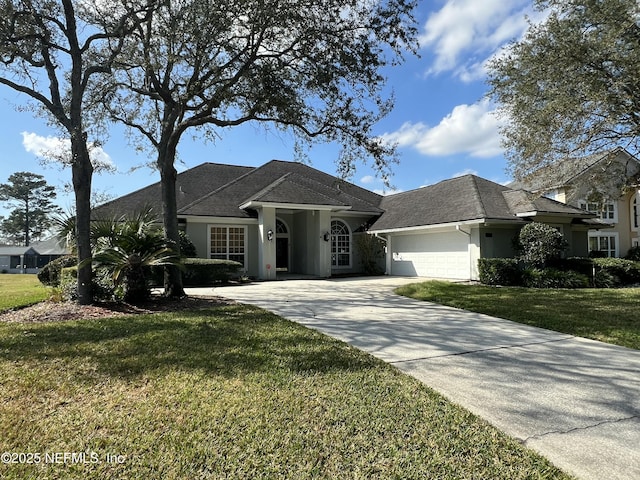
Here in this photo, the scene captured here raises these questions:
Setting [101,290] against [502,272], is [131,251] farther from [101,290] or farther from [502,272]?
[502,272]

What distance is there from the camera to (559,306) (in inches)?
378

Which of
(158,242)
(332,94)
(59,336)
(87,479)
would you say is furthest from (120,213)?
(87,479)

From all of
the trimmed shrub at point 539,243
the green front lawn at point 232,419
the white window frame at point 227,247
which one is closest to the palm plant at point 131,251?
the green front lawn at point 232,419

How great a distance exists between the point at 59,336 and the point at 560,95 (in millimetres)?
14502

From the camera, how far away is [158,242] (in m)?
9.95

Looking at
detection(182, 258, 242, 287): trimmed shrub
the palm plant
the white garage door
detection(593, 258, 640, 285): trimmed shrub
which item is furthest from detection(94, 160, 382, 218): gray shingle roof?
detection(593, 258, 640, 285): trimmed shrub

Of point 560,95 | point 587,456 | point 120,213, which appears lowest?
point 587,456

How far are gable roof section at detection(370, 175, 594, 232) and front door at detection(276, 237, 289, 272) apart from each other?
17.4 ft

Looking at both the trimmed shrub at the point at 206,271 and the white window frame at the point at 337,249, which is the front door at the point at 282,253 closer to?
the white window frame at the point at 337,249

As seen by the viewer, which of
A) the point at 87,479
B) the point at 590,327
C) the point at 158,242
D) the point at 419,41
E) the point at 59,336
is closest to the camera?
the point at 87,479

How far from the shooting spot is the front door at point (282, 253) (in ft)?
73.6

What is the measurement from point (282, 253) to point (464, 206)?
35.4 feet

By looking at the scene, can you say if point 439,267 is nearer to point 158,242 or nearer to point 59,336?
point 158,242

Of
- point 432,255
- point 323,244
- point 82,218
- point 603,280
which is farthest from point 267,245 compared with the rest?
point 603,280
